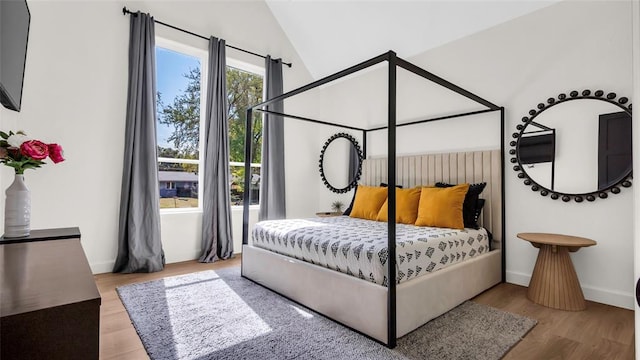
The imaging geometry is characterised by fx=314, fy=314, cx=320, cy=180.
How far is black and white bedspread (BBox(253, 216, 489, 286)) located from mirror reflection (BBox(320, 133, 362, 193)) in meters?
1.46

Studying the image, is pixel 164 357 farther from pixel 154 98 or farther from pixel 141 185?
pixel 154 98

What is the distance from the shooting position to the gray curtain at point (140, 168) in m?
3.16

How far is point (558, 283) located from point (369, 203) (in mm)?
1693

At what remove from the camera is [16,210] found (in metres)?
1.57

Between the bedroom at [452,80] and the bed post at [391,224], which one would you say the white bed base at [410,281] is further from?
the bedroom at [452,80]

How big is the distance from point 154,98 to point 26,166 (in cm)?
194

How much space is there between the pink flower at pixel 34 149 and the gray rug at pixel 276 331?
3.73 ft

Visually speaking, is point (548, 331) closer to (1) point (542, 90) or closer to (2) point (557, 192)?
(2) point (557, 192)

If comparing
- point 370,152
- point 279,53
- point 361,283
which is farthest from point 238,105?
point 361,283

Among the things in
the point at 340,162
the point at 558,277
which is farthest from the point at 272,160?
the point at 558,277

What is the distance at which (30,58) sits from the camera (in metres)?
2.75

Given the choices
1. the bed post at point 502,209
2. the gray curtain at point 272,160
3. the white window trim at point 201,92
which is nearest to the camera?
the bed post at point 502,209

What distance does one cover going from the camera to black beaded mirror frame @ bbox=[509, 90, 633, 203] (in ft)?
7.57

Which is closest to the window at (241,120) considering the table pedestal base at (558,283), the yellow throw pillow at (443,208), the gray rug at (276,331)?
the gray rug at (276,331)
